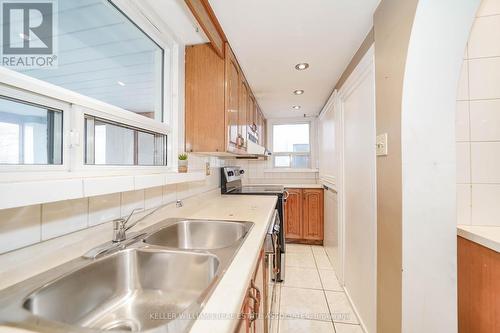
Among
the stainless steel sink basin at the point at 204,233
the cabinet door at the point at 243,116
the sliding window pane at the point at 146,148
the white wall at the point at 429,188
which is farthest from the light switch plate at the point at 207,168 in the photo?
the white wall at the point at 429,188

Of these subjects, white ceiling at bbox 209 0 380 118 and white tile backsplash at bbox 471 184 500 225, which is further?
white ceiling at bbox 209 0 380 118

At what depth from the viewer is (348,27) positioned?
4.85ft

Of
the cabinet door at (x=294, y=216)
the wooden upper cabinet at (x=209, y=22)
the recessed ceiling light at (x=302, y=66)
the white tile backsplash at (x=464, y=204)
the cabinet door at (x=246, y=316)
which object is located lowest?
the cabinet door at (x=294, y=216)

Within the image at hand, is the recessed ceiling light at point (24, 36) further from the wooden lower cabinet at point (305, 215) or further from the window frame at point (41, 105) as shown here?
the wooden lower cabinet at point (305, 215)

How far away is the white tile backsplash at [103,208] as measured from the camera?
92 cm

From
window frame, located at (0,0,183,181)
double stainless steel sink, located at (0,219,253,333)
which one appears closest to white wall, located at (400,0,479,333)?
double stainless steel sink, located at (0,219,253,333)

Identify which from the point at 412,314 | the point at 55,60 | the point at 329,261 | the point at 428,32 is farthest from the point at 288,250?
the point at 55,60

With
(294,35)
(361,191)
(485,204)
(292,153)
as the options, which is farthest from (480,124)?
(292,153)

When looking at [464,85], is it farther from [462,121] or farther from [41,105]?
[41,105]

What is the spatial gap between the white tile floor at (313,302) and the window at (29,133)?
1.81 metres

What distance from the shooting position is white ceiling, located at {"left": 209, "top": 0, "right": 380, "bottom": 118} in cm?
130

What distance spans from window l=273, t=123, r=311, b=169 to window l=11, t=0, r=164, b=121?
2901 mm

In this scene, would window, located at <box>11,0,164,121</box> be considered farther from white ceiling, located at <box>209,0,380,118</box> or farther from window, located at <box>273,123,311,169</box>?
window, located at <box>273,123,311,169</box>

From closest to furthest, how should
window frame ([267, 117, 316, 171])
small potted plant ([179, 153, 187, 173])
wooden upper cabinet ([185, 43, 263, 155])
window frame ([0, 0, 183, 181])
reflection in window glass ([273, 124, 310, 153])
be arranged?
window frame ([0, 0, 183, 181]), small potted plant ([179, 153, 187, 173]), wooden upper cabinet ([185, 43, 263, 155]), window frame ([267, 117, 316, 171]), reflection in window glass ([273, 124, 310, 153])
